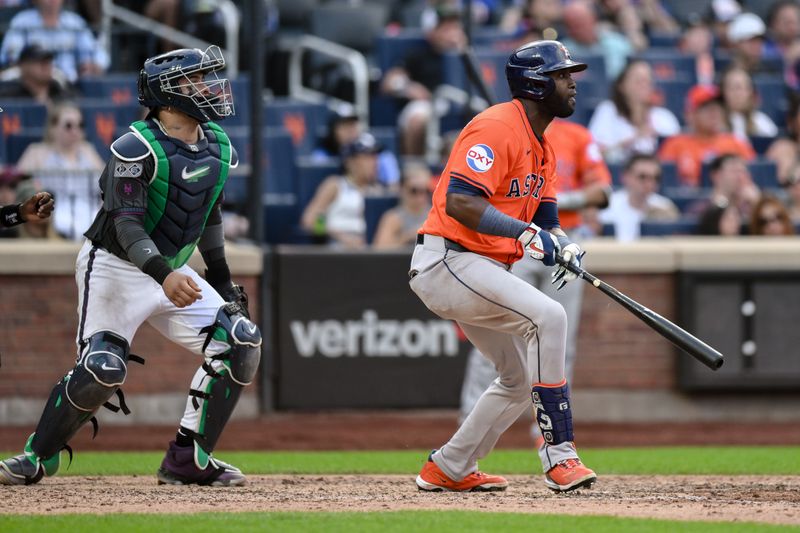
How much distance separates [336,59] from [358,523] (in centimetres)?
897

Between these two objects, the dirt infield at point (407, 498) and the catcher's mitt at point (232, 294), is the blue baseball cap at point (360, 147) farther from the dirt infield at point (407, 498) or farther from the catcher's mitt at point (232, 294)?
the dirt infield at point (407, 498)

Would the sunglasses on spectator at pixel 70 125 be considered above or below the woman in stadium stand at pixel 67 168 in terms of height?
above

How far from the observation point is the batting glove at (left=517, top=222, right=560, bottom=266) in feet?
19.7

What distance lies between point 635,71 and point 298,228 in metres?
3.29

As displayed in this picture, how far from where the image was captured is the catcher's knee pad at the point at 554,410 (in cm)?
610

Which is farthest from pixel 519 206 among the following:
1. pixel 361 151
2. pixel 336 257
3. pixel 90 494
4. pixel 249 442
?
pixel 361 151

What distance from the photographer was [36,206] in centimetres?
648

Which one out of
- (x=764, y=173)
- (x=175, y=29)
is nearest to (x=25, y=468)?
(x=175, y=29)

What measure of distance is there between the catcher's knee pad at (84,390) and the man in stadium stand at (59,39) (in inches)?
222

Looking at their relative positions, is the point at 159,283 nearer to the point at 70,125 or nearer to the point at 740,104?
the point at 70,125

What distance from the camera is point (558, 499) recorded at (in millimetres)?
6035

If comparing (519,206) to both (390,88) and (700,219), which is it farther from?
(390,88)

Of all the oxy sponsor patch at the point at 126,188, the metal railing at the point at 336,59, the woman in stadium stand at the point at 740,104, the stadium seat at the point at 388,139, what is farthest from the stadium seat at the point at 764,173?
the oxy sponsor patch at the point at 126,188

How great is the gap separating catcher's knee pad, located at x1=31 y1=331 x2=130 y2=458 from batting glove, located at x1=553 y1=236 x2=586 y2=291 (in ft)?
6.44
